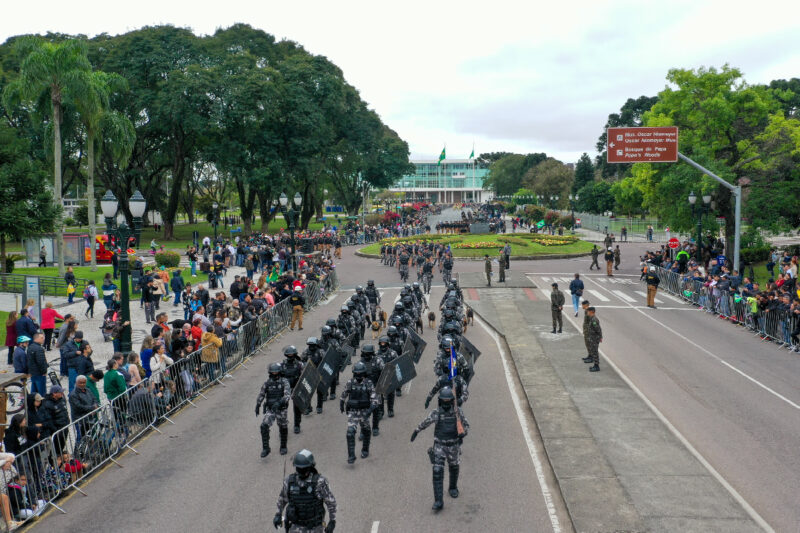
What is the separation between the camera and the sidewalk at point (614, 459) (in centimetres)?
821

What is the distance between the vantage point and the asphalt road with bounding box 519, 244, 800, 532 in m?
9.48

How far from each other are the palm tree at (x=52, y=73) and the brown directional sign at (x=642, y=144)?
92.6 feet

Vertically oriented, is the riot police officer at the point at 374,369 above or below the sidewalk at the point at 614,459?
above

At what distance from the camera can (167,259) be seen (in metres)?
36.1

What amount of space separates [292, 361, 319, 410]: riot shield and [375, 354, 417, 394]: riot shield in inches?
45.2

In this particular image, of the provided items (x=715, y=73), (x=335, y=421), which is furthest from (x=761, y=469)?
(x=715, y=73)

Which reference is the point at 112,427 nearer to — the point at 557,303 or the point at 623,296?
the point at 557,303

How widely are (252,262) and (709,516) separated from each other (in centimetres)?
3035

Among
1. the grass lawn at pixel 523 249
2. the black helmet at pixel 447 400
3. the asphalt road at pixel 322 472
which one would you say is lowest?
the asphalt road at pixel 322 472

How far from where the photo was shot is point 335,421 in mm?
12461

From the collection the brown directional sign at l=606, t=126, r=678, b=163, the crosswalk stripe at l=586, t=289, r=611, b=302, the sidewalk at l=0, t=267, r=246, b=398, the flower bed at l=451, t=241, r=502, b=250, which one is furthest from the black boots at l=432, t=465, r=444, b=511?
the flower bed at l=451, t=241, r=502, b=250

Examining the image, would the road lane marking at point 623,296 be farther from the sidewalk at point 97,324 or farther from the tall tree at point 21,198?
the tall tree at point 21,198

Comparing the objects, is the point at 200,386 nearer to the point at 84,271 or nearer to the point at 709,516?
the point at 709,516

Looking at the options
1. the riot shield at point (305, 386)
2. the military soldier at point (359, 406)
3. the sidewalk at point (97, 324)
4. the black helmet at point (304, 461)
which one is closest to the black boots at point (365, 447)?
the military soldier at point (359, 406)
